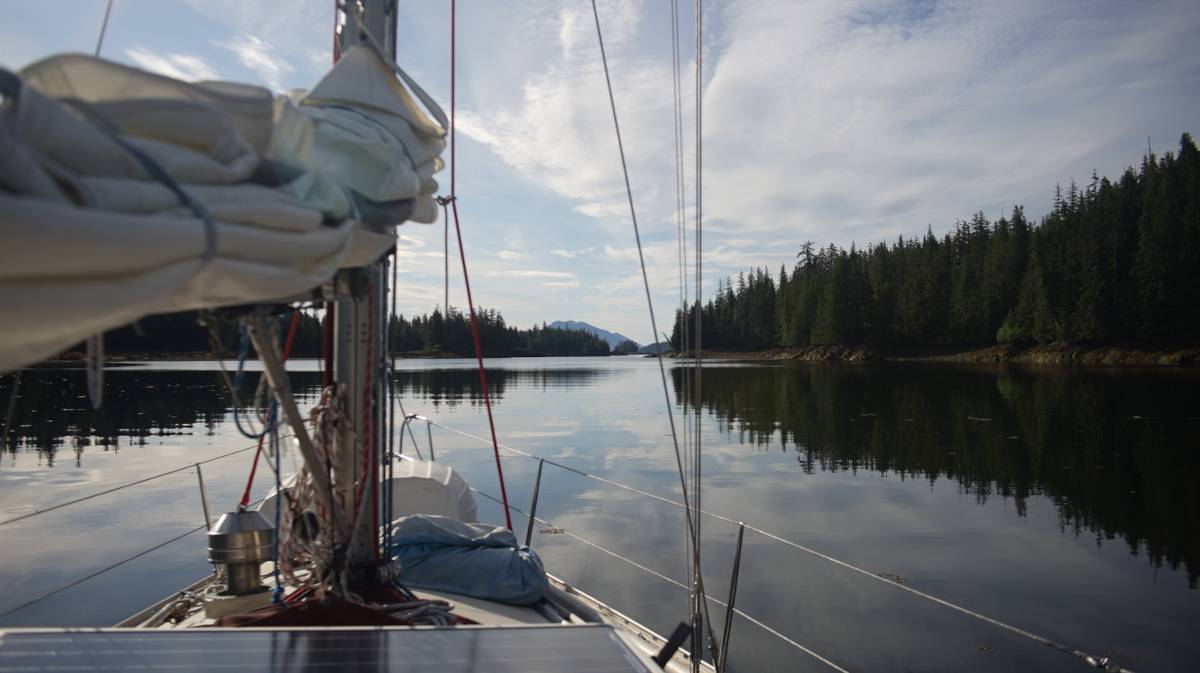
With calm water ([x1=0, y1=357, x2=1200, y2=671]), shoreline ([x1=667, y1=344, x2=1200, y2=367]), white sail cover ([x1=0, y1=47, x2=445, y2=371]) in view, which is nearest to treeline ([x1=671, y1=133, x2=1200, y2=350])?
shoreline ([x1=667, y1=344, x2=1200, y2=367])

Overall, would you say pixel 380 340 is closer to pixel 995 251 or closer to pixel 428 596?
pixel 428 596

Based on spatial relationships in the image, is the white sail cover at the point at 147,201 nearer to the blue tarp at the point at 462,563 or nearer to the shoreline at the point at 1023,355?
the blue tarp at the point at 462,563

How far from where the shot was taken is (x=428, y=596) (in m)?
3.99

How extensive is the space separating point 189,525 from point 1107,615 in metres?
10.2

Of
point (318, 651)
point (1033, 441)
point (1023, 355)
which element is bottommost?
point (1033, 441)

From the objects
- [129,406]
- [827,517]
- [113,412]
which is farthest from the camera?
[129,406]

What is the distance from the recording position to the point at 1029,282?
60.9 metres

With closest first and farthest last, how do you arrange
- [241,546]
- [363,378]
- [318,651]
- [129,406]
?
1. [318,651]
2. [363,378]
3. [241,546]
4. [129,406]

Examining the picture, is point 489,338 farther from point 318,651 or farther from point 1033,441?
point 318,651

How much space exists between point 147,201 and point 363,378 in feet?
6.17

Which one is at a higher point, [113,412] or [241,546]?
[241,546]

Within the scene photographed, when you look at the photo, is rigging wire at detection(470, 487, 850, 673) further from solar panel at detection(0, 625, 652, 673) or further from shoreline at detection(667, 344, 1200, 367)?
shoreline at detection(667, 344, 1200, 367)

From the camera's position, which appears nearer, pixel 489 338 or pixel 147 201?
pixel 147 201

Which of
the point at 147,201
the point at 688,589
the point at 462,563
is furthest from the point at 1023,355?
the point at 147,201
